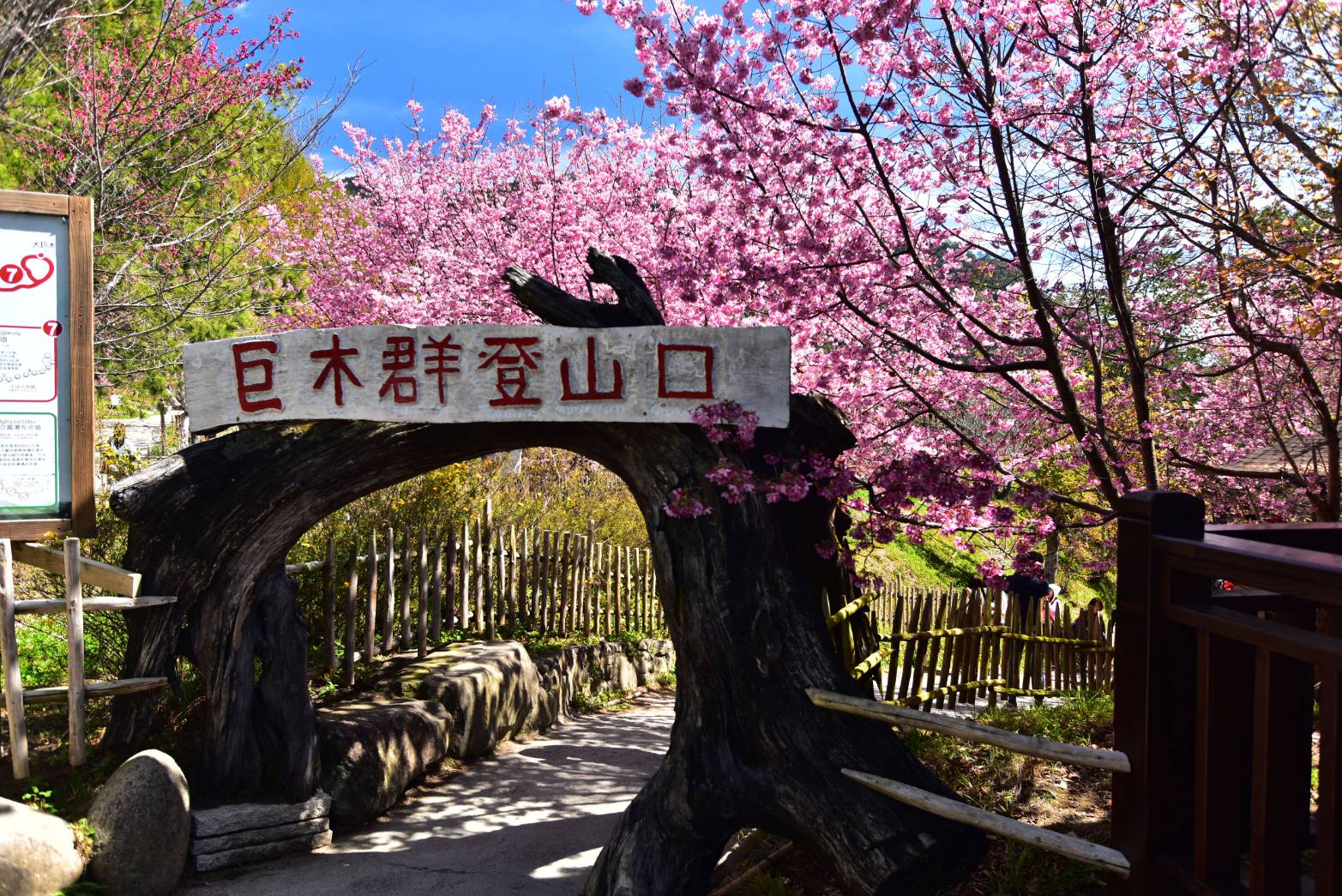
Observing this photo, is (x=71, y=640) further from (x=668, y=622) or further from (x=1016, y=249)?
(x=1016, y=249)

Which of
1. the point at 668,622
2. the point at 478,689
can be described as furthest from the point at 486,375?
the point at 478,689

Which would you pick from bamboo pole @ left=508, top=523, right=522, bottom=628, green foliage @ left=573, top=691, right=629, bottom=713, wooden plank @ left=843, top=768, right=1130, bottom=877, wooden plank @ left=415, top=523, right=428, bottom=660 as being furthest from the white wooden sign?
green foliage @ left=573, top=691, right=629, bottom=713

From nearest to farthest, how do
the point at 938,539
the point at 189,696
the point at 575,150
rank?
the point at 189,696
the point at 575,150
the point at 938,539

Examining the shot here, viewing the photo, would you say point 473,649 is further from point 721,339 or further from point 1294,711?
point 1294,711

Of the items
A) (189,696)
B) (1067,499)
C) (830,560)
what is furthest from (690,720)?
(189,696)

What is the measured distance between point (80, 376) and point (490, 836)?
12.5ft

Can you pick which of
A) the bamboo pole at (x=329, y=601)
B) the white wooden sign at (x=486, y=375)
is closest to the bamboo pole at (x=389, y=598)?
the bamboo pole at (x=329, y=601)

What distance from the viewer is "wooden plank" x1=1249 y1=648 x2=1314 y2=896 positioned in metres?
2.62

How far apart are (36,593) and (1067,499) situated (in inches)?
343

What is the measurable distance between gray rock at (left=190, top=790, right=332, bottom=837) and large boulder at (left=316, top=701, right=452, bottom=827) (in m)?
0.21

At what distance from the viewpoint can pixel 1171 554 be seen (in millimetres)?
3074

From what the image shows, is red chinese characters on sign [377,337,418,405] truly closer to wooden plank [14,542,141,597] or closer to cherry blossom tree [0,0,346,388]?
wooden plank [14,542,141,597]

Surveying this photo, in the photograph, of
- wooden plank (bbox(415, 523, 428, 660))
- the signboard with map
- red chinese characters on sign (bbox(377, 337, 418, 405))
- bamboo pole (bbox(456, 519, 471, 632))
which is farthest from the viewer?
bamboo pole (bbox(456, 519, 471, 632))

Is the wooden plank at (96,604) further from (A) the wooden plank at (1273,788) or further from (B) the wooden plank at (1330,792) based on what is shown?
(B) the wooden plank at (1330,792)
